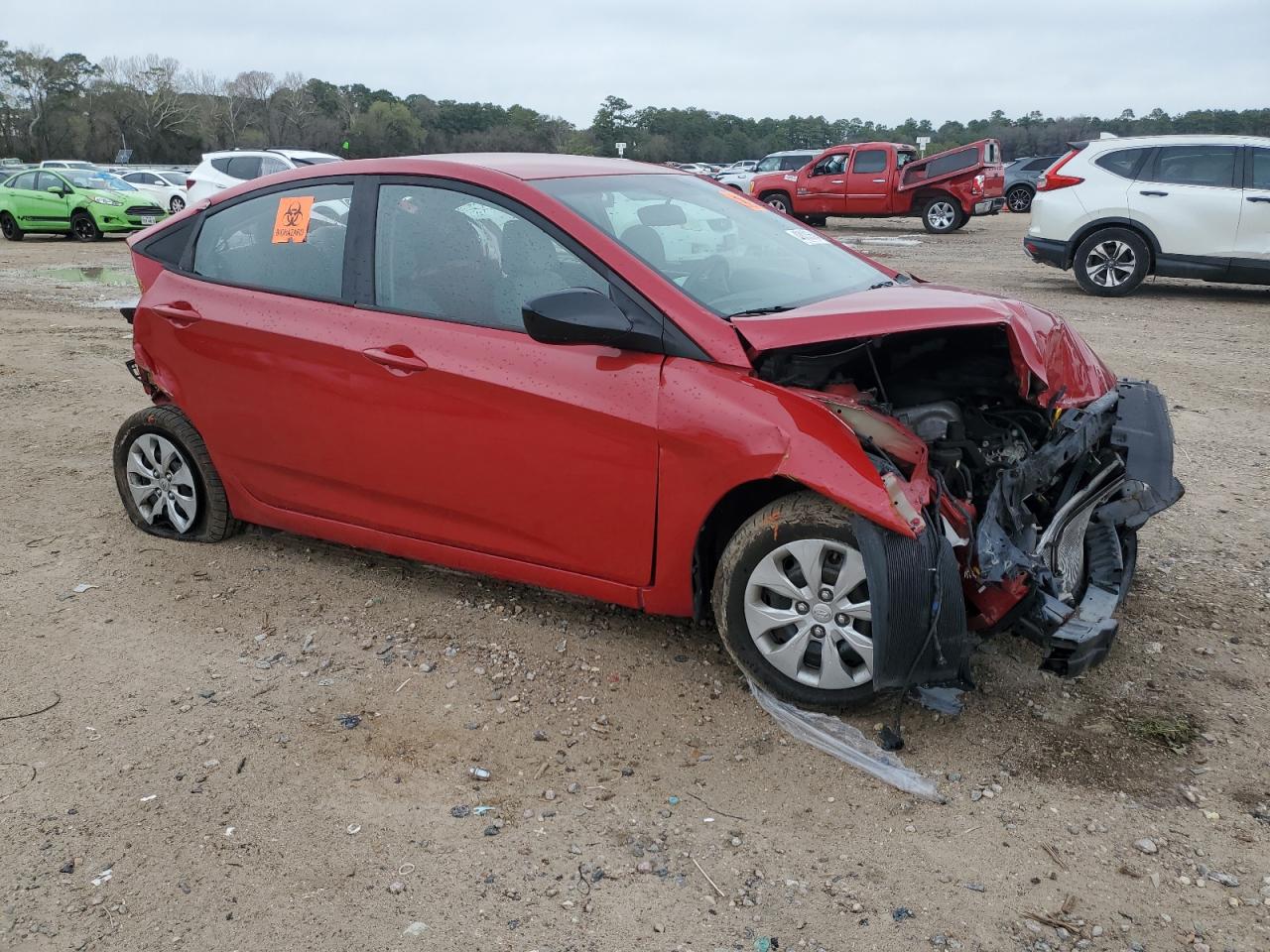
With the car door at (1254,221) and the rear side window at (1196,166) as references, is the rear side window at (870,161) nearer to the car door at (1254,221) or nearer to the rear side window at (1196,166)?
the rear side window at (1196,166)

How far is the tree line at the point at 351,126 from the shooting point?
69.8 metres

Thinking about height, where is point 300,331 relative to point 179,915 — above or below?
above

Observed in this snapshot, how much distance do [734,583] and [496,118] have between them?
281ft

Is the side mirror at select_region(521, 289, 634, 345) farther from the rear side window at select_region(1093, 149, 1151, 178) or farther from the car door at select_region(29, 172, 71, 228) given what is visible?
the car door at select_region(29, 172, 71, 228)

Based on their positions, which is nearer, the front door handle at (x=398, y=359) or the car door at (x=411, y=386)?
the car door at (x=411, y=386)

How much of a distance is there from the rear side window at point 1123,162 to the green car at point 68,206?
687 inches

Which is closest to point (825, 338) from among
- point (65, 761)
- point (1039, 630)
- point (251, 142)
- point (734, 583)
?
point (734, 583)

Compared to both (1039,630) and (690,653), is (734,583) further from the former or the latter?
(1039,630)

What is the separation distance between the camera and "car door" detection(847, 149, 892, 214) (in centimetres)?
2131

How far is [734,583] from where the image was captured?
329 centimetres

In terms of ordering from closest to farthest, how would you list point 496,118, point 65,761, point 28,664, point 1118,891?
point 1118,891 → point 65,761 → point 28,664 → point 496,118

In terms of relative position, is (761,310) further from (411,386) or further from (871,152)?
(871,152)

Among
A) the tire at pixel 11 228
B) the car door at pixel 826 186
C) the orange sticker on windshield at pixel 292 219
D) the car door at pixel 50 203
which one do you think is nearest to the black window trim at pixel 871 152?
the car door at pixel 826 186

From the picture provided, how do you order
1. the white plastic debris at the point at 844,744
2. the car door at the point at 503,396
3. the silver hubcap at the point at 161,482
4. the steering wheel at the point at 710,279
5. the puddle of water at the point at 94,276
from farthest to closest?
the puddle of water at the point at 94,276, the silver hubcap at the point at 161,482, the steering wheel at the point at 710,279, the car door at the point at 503,396, the white plastic debris at the point at 844,744
